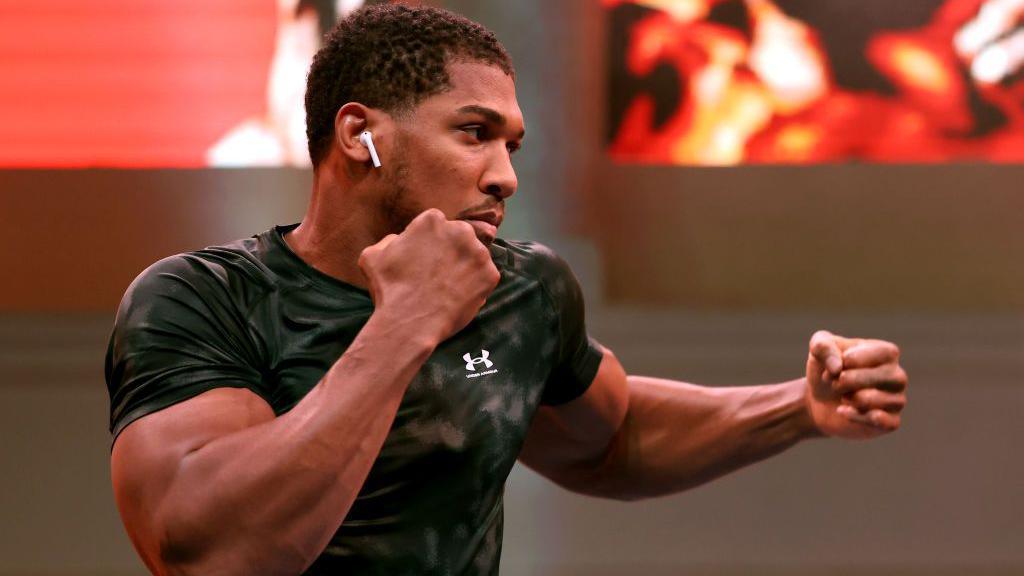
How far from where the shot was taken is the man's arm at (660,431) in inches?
84.0

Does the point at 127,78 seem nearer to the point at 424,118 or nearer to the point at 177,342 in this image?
the point at 424,118

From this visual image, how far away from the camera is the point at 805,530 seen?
4.12m

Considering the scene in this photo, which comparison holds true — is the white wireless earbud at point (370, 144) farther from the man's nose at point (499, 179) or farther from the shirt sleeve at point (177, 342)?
the shirt sleeve at point (177, 342)

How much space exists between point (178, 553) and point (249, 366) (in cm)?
29

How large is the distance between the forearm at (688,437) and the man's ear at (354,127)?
71 cm

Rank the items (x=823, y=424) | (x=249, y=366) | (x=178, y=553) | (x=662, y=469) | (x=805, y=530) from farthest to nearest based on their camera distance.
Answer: (x=805, y=530), (x=662, y=469), (x=823, y=424), (x=249, y=366), (x=178, y=553)

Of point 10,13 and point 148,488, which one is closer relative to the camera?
point 148,488

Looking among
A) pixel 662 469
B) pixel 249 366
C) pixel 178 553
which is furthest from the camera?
pixel 662 469

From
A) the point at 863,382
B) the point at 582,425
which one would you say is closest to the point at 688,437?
the point at 582,425

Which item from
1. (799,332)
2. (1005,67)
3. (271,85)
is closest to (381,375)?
(799,332)

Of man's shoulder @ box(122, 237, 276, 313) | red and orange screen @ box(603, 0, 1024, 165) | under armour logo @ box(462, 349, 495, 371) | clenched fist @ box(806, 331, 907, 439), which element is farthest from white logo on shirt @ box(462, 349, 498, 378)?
red and orange screen @ box(603, 0, 1024, 165)

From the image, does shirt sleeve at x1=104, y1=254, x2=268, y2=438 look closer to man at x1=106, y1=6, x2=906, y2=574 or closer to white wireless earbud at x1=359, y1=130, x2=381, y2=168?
man at x1=106, y1=6, x2=906, y2=574

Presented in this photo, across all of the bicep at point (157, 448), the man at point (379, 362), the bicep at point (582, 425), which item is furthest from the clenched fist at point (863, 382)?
the bicep at point (157, 448)

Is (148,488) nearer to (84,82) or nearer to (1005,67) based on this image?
(84,82)
